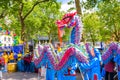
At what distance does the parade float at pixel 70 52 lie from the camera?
22.4 feet

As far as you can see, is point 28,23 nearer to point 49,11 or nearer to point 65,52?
point 49,11

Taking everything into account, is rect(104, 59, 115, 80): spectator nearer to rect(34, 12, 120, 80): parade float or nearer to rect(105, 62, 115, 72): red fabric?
rect(105, 62, 115, 72): red fabric

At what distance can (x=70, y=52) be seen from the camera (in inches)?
269

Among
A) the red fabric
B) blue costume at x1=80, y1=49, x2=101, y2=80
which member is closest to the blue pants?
blue costume at x1=80, y1=49, x2=101, y2=80

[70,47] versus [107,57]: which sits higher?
[70,47]

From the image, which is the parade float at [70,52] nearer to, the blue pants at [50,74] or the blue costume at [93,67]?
the blue costume at [93,67]

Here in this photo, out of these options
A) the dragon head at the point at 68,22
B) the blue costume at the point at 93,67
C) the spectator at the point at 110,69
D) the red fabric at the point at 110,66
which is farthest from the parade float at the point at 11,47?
the dragon head at the point at 68,22

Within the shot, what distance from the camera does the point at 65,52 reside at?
6934 mm

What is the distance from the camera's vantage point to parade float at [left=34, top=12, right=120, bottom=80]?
6.81 meters

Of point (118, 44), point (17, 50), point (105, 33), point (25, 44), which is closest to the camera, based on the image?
point (118, 44)

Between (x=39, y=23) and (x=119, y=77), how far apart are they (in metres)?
25.8

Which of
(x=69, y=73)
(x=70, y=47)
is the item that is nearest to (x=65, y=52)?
(x=70, y=47)

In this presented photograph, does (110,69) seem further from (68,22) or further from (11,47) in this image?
(11,47)

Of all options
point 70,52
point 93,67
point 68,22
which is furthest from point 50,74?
point 70,52
